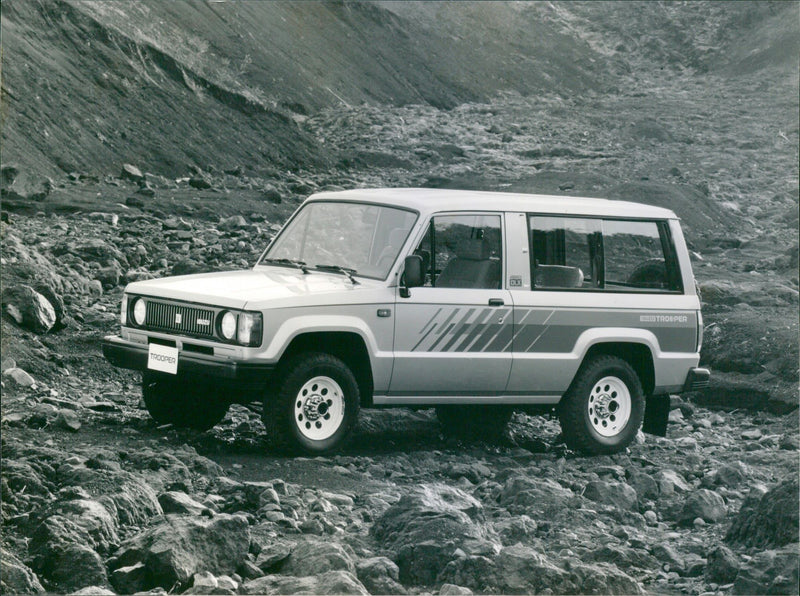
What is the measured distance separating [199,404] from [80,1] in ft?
81.9

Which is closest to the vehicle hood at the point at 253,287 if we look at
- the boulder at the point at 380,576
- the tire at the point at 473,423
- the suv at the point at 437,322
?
the suv at the point at 437,322

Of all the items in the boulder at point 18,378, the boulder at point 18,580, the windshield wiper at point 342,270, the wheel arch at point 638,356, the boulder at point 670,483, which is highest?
the windshield wiper at point 342,270

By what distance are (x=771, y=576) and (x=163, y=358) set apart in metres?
4.42

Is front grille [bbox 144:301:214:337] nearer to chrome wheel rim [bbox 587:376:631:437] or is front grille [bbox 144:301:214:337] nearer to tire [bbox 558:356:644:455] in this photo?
tire [bbox 558:356:644:455]

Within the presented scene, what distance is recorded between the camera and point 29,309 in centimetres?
1312

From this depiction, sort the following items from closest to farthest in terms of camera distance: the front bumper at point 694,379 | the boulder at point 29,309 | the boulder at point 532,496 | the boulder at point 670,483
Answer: the boulder at point 532,496
the boulder at point 670,483
the front bumper at point 694,379
the boulder at point 29,309

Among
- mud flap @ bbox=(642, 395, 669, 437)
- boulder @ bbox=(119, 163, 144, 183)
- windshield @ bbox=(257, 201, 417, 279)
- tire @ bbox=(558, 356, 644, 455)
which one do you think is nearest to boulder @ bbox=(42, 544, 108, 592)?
windshield @ bbox=(257, 201, 417, 279)

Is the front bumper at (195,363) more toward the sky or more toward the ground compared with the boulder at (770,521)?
more toward the sky

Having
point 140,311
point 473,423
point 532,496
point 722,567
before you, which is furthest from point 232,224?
point 722,567

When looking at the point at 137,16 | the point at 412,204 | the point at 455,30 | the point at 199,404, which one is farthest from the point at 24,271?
Answer: the point at 455,30

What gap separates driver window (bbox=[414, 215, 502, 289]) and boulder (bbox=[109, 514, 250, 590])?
3.32 m

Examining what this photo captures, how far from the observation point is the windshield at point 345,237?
31.2ft

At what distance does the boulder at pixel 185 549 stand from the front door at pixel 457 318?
115 inches

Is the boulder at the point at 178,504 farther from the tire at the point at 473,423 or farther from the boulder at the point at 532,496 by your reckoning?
the tire at the point at 473,423
